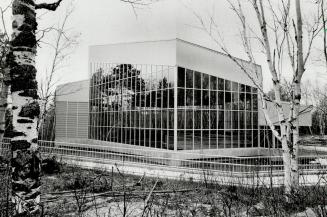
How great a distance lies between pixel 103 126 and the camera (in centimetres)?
2873

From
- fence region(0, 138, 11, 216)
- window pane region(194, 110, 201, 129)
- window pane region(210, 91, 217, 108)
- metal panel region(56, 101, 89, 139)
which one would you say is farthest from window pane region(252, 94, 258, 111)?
fence region(0, 138, 11, 216)

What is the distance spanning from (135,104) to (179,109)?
15.1 feet

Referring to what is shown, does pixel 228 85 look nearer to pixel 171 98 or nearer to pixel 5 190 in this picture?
pixel 171 98

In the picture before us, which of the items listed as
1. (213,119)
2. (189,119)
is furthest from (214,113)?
(189,119)

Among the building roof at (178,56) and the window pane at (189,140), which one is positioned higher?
the building roof at (178,56)

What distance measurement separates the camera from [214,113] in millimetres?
22922

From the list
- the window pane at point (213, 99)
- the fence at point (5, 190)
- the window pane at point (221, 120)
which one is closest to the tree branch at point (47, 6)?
the fence at point (5, 190)

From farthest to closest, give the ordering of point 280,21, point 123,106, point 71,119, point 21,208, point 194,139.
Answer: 1. point 71,119
2. point 123,106
3. point 194,139
4. point 280,21
5. point 21,208

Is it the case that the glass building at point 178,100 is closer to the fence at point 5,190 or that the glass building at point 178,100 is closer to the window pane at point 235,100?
the window pane at point 235,100

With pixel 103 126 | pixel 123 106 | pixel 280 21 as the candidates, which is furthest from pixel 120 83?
pixel 280 21

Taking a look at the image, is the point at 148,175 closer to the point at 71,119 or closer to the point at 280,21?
the point at 280,21

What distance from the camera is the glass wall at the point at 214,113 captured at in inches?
834

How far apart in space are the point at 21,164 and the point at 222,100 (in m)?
20.7

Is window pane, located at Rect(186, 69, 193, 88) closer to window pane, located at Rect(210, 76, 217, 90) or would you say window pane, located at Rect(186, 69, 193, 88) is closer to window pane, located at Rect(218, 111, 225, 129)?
window pane, located at Rect(210, 76, 217, 90)
